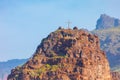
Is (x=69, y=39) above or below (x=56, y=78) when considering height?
above

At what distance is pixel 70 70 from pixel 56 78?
5.34m

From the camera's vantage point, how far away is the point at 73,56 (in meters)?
193

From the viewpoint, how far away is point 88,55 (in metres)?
192

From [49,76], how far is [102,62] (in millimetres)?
20711

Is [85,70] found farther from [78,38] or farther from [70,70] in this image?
[78,38]

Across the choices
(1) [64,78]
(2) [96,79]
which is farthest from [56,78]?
(2) [96,79]

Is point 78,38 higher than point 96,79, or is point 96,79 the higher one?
point 78,38

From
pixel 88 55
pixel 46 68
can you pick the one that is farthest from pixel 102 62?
pixel 46 68

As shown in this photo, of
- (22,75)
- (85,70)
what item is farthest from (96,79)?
(22,75)

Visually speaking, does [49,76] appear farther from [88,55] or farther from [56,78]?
[88,55]

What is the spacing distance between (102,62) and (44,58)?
18648 mm

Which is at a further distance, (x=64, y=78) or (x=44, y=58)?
(x=44, y=58)

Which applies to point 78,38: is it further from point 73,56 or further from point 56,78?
point 56,78

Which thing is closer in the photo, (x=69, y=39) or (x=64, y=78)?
(x=64, y=78)
